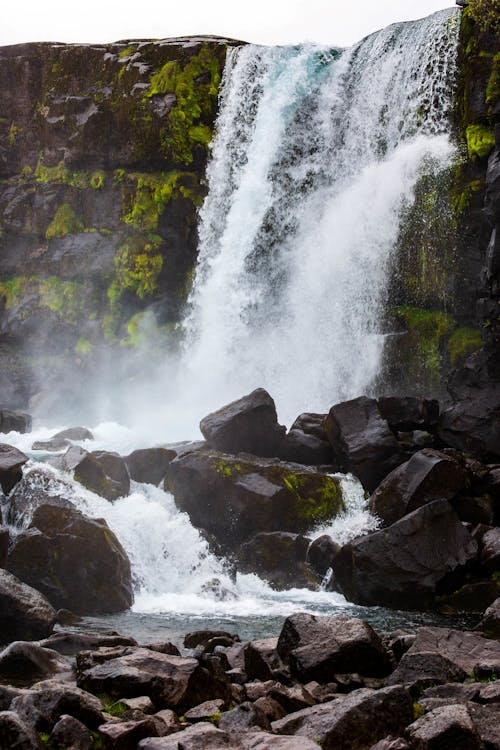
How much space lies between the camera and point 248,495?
16.8 metres

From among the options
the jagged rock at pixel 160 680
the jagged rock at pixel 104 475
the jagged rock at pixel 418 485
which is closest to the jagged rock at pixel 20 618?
the jagged rock at pixel 160 680

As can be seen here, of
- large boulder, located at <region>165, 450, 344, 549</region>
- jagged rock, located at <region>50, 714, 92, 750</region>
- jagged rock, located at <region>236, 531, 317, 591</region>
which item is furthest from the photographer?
large boulder, located at <region>165, 450, 344, 549</region>

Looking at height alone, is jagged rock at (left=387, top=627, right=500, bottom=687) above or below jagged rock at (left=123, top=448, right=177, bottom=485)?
below

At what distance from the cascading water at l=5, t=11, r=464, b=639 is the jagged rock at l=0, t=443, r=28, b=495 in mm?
7797

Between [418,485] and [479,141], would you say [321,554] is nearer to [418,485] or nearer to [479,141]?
[418,485]

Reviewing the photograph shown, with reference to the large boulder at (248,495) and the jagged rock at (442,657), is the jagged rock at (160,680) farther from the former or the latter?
the large boulder at (248,495)

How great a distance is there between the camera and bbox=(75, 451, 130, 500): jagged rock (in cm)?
1730

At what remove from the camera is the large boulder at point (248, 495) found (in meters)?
16.8

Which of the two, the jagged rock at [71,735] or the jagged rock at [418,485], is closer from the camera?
the jagged rock at [71,735]

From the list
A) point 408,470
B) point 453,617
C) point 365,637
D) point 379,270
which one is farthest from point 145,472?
point 379,270

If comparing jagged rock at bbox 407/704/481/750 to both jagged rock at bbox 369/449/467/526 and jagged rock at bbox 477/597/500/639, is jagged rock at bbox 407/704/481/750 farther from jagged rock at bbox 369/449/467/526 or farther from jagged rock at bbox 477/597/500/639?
jagged rock at bbox 369/449/467/526

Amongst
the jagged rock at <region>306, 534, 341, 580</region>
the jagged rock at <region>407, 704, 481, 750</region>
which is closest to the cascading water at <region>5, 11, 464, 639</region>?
the jagged rock at <region>306, 534, 341, 580</region>

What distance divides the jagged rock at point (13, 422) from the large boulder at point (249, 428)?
11.1 m

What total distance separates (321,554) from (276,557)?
91 centimetres
